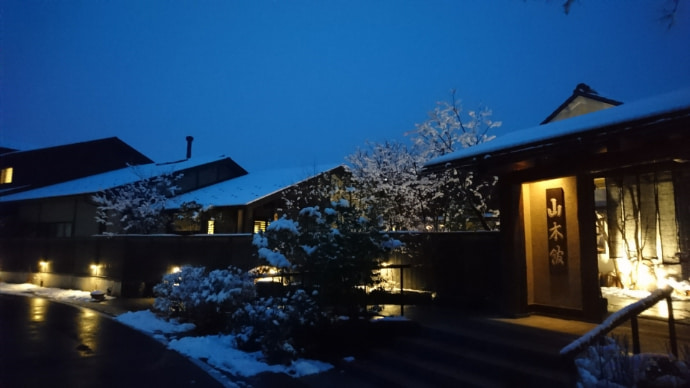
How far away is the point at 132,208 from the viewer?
63.7ft

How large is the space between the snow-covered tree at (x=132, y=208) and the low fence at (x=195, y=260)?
223 centimetres

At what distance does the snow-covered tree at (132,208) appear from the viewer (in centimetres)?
1923

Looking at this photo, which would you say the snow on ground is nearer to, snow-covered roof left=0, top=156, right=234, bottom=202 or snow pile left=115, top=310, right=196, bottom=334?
snow pile left=115, top=310, right=196, bottom=334

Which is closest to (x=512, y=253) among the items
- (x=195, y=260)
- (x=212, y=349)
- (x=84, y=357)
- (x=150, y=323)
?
(x=212, y=349)

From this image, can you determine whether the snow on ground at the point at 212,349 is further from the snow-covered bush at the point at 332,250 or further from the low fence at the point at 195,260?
the low fence at the point at 195,260

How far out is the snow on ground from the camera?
6.62 m

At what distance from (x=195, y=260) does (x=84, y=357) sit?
7.87 m

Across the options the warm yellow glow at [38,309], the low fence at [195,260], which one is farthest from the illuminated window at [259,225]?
the warm yellow glow at [38,309]

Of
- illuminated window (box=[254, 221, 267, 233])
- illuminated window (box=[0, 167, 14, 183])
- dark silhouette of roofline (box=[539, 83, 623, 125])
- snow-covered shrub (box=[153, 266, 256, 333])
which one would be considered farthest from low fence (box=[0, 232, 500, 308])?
dark silhouette of roofline (box=[539, 83, 623, 125])

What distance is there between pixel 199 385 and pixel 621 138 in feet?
21.8

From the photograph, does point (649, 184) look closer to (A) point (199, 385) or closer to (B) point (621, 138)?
(B) point (621, 138)

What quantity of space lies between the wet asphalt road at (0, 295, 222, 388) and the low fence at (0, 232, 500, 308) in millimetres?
4238

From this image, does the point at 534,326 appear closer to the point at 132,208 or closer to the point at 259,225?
the point at 259,225

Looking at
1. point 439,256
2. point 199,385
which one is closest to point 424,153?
point 439,256
